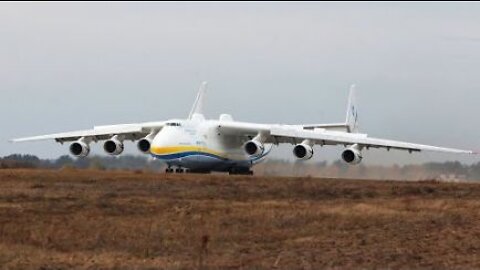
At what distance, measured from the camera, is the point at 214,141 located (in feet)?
152

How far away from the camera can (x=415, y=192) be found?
2884 centimetres

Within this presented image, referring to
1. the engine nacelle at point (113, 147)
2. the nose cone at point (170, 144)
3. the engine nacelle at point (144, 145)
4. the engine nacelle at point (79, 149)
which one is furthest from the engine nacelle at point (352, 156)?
the engine nacelle at point (79, 149)

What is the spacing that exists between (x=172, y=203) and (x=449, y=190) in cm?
1097

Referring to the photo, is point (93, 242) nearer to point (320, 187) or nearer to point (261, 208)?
point (261, 208)

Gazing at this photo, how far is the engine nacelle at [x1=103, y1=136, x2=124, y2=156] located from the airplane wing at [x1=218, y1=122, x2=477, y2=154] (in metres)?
5.15

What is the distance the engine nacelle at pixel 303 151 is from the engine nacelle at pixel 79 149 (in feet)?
35.3

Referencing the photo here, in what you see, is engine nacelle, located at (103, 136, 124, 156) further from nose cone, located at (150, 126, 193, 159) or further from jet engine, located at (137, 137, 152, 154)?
nose cone, located at (150, 126, 193, 159)

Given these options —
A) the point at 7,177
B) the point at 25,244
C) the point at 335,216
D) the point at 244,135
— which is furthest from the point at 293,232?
the point at 244,135

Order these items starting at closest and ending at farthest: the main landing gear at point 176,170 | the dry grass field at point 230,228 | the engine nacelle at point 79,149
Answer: the dry grass field at point 230,228
the main landing gear at point 176,170
the engine nacelle at point 79,149

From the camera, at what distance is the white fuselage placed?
43781 mm

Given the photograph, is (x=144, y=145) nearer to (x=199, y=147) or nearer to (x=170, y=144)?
(x=199, y=147)

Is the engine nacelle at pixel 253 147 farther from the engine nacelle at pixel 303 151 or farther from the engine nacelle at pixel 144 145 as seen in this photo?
the engine nacelle at pixel 144 145

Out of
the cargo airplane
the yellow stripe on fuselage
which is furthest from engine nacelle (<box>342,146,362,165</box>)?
the yellow stripe on fuselage

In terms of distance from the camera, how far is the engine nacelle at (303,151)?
43.8 meters
